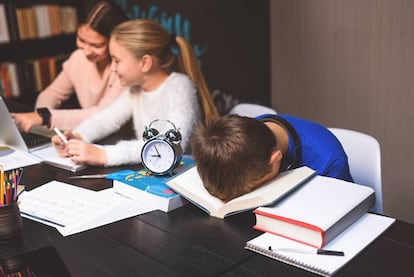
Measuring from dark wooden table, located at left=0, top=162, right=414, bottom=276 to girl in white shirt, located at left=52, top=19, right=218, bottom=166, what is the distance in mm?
467

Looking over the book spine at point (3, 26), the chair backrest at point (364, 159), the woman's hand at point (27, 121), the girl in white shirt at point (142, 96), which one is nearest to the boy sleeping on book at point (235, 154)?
the chair backrest at point (364, 159)

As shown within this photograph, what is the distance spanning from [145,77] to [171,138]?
1.68 ft

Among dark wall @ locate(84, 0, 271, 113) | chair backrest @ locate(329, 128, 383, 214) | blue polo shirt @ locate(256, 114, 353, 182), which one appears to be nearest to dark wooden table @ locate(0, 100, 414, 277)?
blue polo shirt @ locate(256, 114, 353, 182)

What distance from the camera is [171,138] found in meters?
1.63

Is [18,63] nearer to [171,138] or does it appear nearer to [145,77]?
[145,77]

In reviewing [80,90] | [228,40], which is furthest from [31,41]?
[228,40]

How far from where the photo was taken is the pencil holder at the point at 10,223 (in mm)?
1335

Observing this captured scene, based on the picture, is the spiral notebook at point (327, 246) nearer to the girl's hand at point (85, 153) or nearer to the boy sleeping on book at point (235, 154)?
the boy sleeping on book at point (235, 154)

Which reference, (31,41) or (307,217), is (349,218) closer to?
(307,217)

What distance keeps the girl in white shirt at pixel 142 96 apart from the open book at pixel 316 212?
71 cm

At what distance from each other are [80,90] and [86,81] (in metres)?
0.08

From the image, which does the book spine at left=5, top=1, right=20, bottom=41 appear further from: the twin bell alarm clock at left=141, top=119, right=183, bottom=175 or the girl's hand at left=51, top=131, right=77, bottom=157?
the twin bell alarm clock at left=141, top=119, right=183, bottom=175

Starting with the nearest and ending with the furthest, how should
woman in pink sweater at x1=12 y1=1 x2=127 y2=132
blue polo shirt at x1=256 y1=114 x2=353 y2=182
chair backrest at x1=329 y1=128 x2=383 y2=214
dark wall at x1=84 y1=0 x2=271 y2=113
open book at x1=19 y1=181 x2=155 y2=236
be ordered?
open book at x1=19 y1=181 x2=155 y2=236 → blue polo shirt at x1=256 y1=114 x2=353 y2=182 → chair backrest at x1=329 y1=128 x2=383 y2=214 → woman in pink sweater at x1=12 y1=1 x2=127 y2=132 → dark wall at x1=84 y1=0 x2=271 y2=113

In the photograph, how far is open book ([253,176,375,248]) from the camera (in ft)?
3.93
